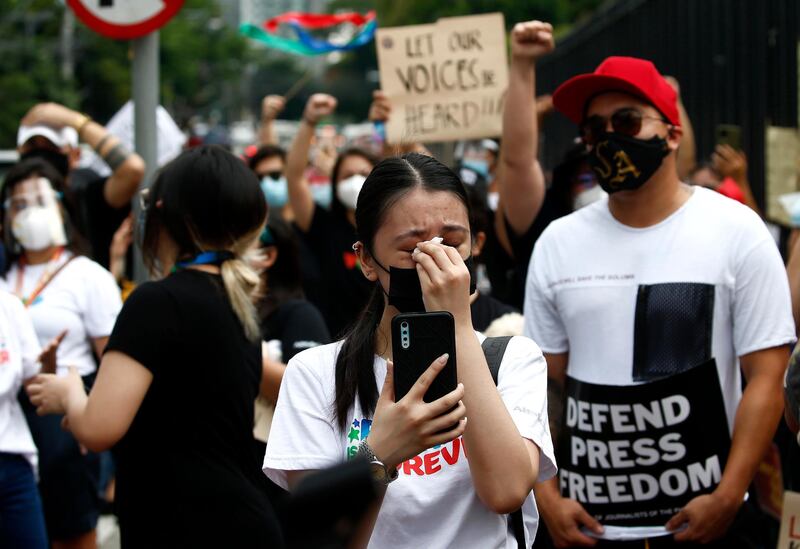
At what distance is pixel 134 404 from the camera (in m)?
3.46

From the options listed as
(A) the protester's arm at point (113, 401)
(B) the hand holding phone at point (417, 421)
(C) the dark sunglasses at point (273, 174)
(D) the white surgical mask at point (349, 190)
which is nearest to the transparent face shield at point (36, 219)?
(D) the white surgical mask at point (349, 190)

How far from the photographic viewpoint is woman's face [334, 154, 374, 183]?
279 inches

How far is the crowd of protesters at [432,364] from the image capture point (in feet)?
8.70

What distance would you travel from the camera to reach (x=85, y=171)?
8711mm

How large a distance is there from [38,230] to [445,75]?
282 cm

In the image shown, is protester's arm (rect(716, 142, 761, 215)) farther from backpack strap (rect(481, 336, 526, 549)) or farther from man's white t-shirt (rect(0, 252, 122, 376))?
backpack strap (rect(481, 336, 526, 549))

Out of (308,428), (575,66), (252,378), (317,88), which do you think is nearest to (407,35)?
(252,378)

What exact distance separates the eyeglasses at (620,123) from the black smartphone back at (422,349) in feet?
6.41

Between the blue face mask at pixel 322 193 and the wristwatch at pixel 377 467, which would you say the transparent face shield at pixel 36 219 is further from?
the blue face mask at pixel 322 193

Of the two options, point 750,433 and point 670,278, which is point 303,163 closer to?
point 670,278

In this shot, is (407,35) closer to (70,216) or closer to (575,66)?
(70,216)

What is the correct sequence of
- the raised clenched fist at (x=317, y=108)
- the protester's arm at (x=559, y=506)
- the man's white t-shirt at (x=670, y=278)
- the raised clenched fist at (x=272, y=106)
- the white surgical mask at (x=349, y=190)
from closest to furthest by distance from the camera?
the man's white t-shirt at (x=670, y=278) < the protester's arm at (x=559, y=506) < the white surgical mask at (x=349, y=190) < the raised clenched fist at (x=317, y=108) < the raised clenched fist at (x=272, y=106)

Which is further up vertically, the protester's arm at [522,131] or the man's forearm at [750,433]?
the protester's arm at [522,131]

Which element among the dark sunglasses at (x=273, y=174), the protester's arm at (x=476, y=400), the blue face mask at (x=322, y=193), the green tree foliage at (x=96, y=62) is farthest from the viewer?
the green tree foliage at (x=96, y=62)
